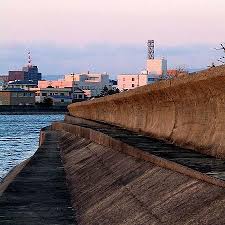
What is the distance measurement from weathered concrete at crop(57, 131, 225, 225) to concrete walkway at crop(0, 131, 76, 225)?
234 millimetres

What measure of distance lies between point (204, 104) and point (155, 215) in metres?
4.71

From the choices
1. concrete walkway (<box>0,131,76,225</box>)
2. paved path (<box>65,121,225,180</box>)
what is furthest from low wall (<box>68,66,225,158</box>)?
concrete walkway (<box>0,131,76,225</box>)

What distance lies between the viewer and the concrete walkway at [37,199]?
10.2 meters

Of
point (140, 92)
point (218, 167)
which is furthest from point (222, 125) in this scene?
point (140, 92)

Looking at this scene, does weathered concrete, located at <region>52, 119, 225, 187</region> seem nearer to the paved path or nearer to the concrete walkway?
the paved path

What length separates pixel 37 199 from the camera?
12023 millimetres

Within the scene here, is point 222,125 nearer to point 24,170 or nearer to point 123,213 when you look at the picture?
point 123,213

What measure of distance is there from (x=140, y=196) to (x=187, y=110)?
483 centimetres

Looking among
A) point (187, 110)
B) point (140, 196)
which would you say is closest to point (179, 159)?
point (140, 196)

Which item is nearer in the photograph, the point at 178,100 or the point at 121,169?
the point at 121,169

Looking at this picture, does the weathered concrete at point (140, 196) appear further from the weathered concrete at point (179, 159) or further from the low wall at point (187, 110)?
the low wall at point (187, 110)

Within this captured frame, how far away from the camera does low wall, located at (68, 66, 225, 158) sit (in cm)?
1153

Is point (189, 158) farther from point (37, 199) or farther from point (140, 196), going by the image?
point (37, 199)

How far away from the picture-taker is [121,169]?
13023mm
